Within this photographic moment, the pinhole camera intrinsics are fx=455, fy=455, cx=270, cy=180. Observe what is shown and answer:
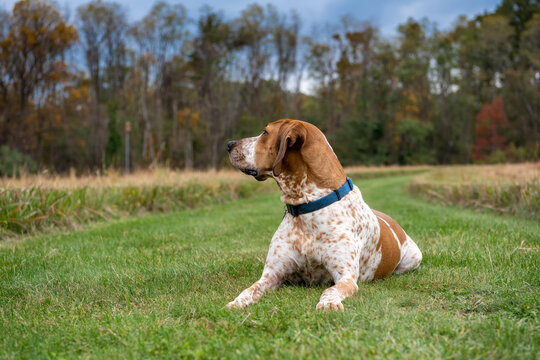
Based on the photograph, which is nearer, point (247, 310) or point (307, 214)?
point (247, 310)

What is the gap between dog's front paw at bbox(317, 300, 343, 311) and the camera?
3.02 metres

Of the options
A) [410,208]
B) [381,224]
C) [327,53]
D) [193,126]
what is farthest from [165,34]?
[381,224]

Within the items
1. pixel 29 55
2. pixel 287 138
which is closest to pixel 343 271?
pixel 287 138

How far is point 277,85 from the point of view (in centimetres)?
4050

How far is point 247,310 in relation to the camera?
10.2 feet

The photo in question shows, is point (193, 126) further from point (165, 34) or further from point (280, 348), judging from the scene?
point (280, 348)

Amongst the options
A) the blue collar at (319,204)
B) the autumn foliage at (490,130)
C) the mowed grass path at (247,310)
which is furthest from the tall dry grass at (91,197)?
the autumn foliage at (490,130)

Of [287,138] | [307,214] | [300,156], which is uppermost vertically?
[287,138]

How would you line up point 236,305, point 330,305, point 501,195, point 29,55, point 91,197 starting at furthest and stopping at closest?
point 29,55
point 501,195
point 91,197
point 236,305
point 330,305

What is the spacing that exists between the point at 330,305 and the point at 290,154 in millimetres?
1255

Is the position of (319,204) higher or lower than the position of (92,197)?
higher

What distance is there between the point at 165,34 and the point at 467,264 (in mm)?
35540

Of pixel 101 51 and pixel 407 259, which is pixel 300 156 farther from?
pixel 101 51

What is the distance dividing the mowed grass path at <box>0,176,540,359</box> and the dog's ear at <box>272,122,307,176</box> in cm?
102
